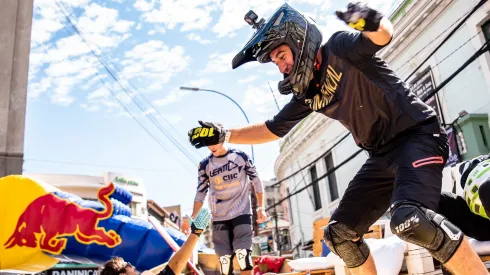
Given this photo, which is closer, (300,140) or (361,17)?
(361,17)

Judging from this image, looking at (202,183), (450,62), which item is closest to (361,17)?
(202,183)

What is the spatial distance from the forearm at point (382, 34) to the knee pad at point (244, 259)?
373 centimetres

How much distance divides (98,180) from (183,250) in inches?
1276

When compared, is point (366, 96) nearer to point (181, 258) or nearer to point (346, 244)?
point (346, 244)

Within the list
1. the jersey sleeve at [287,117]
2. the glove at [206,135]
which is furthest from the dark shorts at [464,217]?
the glove at [206,135]

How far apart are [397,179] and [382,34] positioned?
86 cm

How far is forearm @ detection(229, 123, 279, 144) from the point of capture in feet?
12.0

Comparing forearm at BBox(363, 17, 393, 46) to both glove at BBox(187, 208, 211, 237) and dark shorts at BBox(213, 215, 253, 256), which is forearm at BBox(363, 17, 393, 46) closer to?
glove at BBox(187, 208, 211, 237)

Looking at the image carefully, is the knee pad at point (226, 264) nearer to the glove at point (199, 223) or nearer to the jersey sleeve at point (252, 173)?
the jersey sleeve at point (252, 173)

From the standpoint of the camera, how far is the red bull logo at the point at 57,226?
813 centimetres

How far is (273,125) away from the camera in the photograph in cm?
364

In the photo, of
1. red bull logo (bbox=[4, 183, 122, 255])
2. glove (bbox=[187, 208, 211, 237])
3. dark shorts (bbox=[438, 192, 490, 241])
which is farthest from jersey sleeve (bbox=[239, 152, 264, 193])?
red bull logo (bbox=[4, 183, 122, 255])

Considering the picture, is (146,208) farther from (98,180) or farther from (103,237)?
(103,237)

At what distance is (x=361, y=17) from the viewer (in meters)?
2.25
